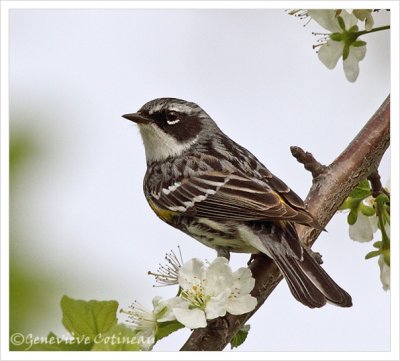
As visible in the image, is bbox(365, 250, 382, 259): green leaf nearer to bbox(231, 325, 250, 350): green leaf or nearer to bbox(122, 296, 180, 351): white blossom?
bbox(231, 325, 250, 350): green leaf

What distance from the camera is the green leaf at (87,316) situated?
2164 mm

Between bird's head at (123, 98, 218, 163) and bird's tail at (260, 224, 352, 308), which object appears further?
bird's head at (123, 98, 218, 163)

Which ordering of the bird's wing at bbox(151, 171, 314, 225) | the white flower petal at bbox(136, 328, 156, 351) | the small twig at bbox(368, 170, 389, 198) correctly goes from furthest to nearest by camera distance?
the bird's wing at bbox(151, 171, 314, 225) → the small twig at bbox(368, 170, 389, 198) → the white flower petal at bbox(136, 328, 156, 351)

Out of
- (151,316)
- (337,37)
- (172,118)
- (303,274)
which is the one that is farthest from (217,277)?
(172,118)

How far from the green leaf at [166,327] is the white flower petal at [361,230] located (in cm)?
93

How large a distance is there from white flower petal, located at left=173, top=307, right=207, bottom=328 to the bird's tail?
659mm

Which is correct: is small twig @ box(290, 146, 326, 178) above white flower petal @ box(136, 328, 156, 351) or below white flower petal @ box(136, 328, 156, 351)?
above

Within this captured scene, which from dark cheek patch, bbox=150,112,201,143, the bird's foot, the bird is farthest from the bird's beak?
the bird's foot

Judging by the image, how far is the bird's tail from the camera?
298cm

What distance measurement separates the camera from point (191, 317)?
8.05 ft

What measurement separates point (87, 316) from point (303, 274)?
3.98 ft

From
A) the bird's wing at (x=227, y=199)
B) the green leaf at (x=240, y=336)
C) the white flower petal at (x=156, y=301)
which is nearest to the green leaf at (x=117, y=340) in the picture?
the white flower petal at (x=156, y=301)

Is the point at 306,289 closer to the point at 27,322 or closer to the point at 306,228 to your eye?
the point at 306,228

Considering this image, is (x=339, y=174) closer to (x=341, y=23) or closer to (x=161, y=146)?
(x=341, y=23)
